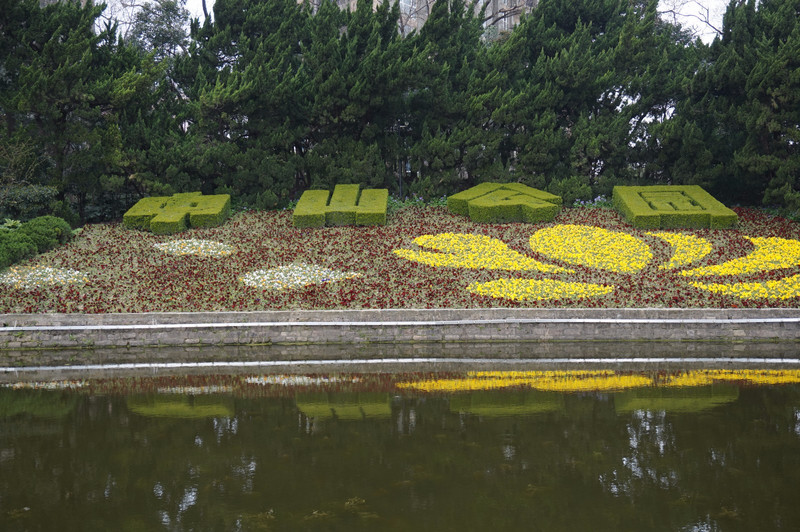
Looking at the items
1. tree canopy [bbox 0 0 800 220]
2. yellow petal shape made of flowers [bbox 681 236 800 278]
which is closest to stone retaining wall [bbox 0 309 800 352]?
yellow petal shape made of flowers [bbox 681 236 800 278]

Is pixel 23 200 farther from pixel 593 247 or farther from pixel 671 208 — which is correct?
pixel 671 208

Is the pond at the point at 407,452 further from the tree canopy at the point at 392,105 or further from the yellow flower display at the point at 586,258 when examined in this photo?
the tree canopy at the point at 392,105

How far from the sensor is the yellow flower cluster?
42.4 feet

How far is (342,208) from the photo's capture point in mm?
24906

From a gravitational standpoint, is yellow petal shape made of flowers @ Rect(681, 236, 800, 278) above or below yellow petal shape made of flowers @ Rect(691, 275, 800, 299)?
above

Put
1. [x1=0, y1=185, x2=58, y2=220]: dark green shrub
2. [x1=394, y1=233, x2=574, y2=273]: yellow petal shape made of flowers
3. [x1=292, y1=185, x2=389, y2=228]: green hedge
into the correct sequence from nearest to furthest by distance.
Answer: [x1=394, y1=233, x2=574, y2=273]: yellow petal shape made of flowers < [x1=0, y1=185, x2=58, y2=220]: dark green shrub < [x1=292, y1=185, x2=389, y2=228]: green hedge

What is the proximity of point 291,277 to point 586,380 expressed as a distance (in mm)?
8634

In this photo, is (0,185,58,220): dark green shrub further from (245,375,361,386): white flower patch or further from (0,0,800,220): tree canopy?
(245,375,361,386): white flower patch

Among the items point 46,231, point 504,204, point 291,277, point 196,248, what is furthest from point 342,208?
point 46,231

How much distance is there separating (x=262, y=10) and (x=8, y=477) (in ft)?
75.0

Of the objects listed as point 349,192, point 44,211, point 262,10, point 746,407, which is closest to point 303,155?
point 349,192

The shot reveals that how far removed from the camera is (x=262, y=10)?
94.9 ft

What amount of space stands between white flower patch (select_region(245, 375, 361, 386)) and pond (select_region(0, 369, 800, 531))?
35mm

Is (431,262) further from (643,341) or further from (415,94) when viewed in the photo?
(415,94)
